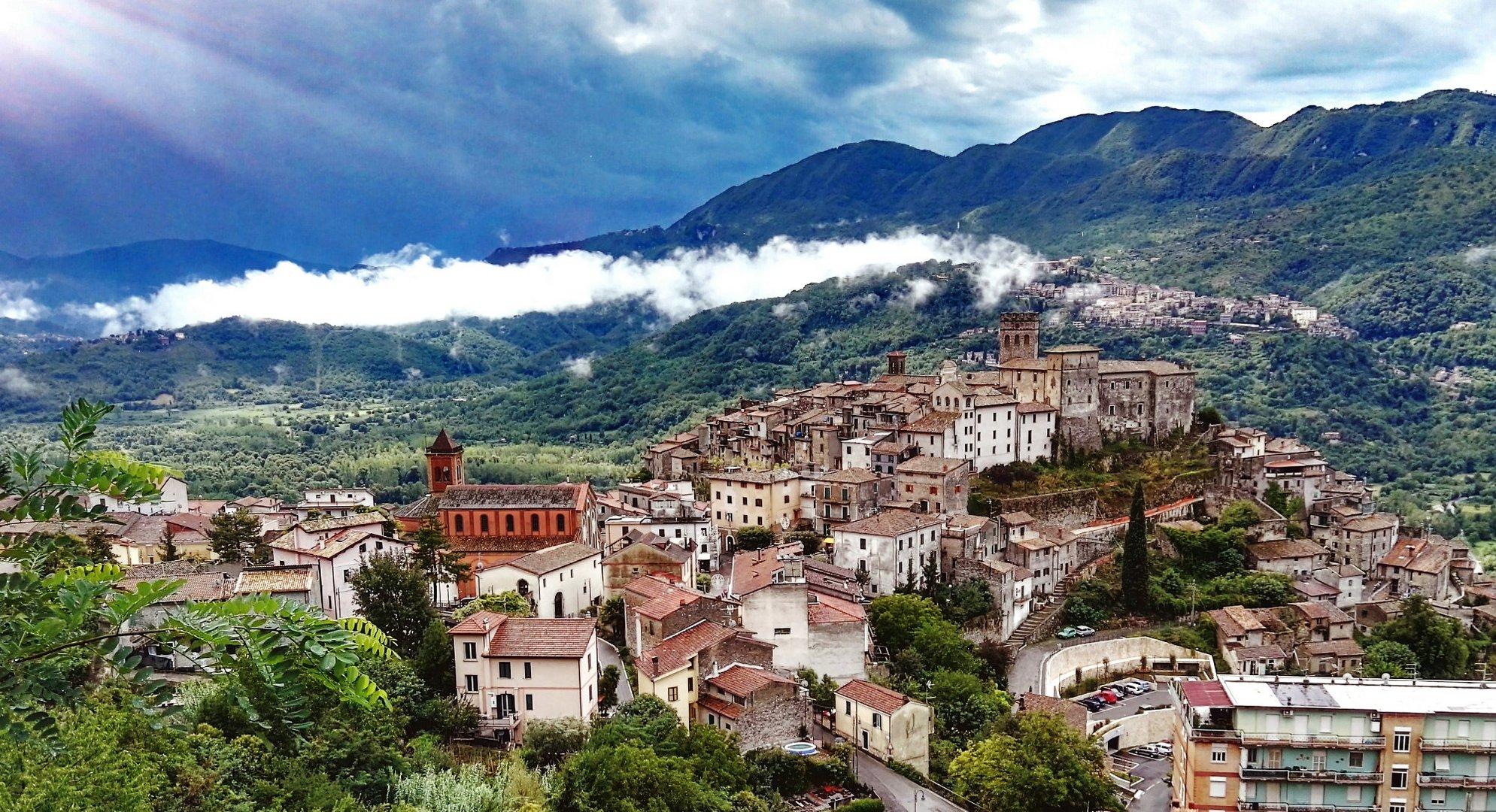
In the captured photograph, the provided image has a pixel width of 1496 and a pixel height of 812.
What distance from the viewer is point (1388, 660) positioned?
2039 inches

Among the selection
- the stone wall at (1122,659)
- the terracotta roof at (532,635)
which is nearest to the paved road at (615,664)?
the terracotta roof at (532,635)

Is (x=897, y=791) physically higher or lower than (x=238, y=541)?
lower

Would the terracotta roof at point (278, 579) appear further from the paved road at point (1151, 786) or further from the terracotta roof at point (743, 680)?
the paved road at point (1151, 786)

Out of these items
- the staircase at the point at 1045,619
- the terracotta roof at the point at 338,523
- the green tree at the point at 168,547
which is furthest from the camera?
the staircase at the point at 1045,619

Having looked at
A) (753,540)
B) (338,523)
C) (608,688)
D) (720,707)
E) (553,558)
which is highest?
(338,523)

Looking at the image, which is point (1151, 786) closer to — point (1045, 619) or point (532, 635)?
point (1045, 619)

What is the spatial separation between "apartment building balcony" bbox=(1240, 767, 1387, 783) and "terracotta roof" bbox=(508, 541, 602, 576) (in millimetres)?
24482

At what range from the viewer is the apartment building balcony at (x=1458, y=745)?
3097 centimetres

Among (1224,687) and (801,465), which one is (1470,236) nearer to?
(801,465)

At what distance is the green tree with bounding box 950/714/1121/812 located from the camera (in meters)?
33.2

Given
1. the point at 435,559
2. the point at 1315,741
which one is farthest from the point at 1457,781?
the point at 435,559

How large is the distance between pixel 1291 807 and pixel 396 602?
28547 millimetres

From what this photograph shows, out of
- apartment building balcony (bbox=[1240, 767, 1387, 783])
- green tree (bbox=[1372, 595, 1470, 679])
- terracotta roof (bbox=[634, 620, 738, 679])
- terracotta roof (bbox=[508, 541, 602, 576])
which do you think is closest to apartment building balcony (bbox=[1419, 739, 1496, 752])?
apartment building balcony (bbox=[1240, 767, 1387, 783])

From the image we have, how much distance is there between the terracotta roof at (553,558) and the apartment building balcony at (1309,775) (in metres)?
24.5
